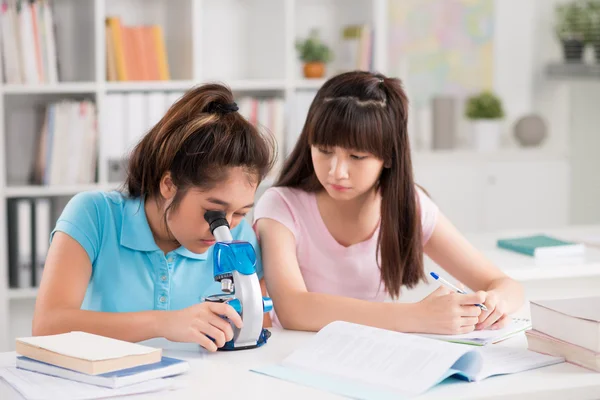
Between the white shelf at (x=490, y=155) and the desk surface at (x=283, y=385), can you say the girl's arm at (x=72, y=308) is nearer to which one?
the desk surface at (x=283, y=385)

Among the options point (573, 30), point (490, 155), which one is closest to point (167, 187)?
point (490, 155)

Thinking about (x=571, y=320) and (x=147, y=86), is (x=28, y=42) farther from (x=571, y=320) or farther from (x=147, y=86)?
(x=571, y=320)

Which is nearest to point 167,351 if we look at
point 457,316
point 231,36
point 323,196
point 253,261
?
point 253,261

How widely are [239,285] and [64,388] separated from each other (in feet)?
1.14

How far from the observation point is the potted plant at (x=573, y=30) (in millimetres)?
4133

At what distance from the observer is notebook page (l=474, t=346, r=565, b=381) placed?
1.41 m

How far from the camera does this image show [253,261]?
5.01 feet

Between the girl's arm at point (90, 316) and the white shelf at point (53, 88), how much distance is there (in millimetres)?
1632

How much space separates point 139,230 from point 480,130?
2645mm

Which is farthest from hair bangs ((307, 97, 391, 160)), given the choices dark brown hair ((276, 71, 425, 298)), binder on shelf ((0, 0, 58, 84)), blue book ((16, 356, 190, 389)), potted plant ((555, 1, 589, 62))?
potted plant ((555, 1, 589, 62))

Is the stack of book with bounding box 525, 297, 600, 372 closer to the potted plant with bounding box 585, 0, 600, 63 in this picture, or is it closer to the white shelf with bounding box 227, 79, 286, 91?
the white shelf with bounding box 227, 79, 286, 91

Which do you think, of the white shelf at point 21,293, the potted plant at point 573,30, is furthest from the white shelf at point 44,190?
the potted plant at point 573,30

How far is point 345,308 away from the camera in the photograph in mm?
1702

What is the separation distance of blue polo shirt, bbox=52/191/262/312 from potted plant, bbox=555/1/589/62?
115 inches
